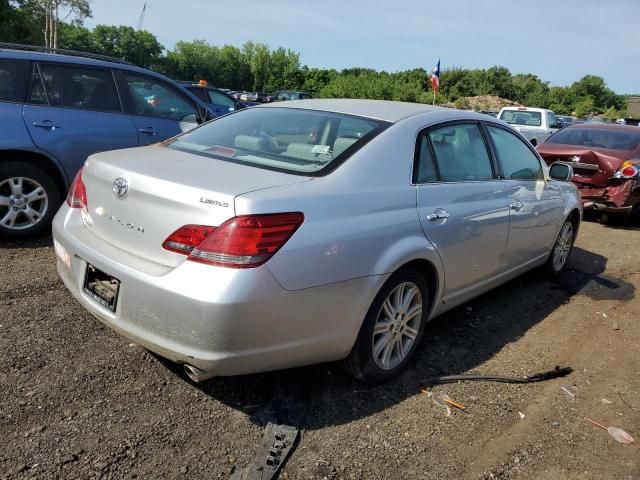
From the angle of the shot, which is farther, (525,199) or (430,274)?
(525,199)

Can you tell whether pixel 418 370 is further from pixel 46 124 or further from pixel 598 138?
pixel 598 138

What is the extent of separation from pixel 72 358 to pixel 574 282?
4.64 m

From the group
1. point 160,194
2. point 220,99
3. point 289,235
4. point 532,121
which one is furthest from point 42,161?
point 532,121

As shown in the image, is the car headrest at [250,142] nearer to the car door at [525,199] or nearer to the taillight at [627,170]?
the car door at [525,199]

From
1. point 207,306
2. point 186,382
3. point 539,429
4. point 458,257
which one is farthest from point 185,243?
point 539,429

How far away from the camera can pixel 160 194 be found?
256 centimetres

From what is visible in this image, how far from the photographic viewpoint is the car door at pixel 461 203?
3277mm

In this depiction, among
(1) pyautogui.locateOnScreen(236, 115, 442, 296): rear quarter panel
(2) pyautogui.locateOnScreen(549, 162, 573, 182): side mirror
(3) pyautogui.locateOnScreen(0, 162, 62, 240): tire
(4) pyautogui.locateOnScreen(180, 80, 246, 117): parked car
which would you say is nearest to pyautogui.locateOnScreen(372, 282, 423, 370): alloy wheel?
(1) pyautogui.locateOnScreen(236, 115, 442, 296): rear quarter panel

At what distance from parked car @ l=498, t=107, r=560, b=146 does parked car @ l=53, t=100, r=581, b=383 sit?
41.2 ft

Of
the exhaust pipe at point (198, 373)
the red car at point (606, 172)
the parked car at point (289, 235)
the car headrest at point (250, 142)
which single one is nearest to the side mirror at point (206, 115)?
the parked car at point (289, 235)

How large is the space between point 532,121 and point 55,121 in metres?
14.1

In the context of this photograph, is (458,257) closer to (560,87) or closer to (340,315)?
(340,315)

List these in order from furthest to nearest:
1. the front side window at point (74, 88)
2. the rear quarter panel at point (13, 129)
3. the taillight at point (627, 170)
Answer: the taillight at point (627, 170), the front side window at point (74, 88), the rear quarter panel at point (13, 129)

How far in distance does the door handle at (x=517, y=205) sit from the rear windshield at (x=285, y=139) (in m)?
1.42
